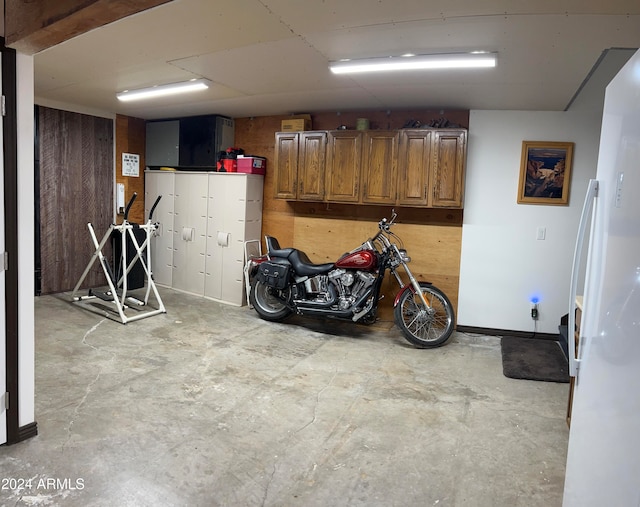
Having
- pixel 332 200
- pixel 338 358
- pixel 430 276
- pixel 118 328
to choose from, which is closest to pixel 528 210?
pixel 430 276

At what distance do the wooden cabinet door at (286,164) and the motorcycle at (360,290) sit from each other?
2.30 ft

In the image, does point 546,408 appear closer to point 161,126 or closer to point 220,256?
point 220,256

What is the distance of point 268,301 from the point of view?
5406mm

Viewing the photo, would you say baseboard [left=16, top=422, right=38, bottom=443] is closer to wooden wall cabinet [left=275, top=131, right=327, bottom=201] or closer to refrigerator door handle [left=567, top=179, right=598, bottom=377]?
refrigerator door handle [left=567, top=179, right=598, bottom=377]

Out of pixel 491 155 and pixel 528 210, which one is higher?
pixel 491 155

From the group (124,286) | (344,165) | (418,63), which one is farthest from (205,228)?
(418,63)

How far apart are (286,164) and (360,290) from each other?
68.3 inches

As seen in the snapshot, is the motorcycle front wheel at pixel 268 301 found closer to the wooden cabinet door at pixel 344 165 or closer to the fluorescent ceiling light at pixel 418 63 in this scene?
the wooden cabinet door at pixel 344 165

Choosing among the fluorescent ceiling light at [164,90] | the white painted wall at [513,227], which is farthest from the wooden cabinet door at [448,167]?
the fluorescent ceiling light at [164,90]

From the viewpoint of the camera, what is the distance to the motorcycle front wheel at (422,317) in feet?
14.9

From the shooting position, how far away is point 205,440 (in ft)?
8.89

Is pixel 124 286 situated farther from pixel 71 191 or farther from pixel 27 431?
pixel 27 431

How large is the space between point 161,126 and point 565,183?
17.1ft

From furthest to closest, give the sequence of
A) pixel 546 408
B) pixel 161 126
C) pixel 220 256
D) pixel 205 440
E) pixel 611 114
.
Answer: pixel 161 126 → pixel 220 256 → pixel 546 408 → pixel 205 440 → pixel 611 114
